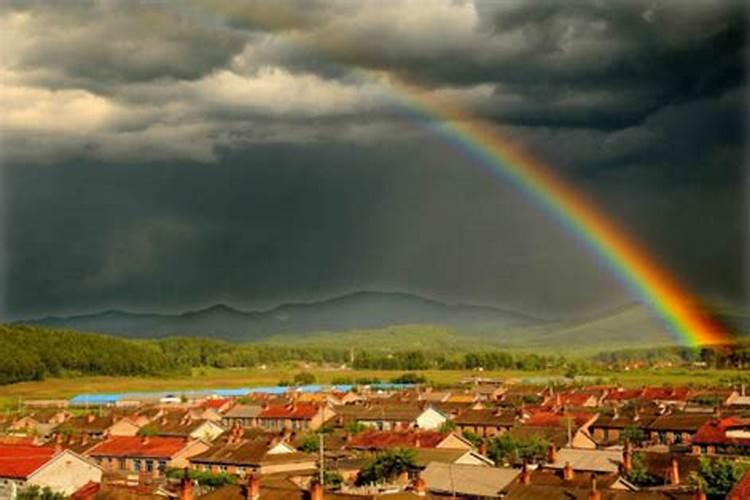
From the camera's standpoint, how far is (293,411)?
98.9m

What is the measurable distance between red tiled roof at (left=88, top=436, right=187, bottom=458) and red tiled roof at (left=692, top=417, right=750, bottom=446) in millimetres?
33997

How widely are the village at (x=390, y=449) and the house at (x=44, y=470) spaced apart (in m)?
0.07

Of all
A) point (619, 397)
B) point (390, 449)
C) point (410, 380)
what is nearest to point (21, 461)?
point (390, 449)

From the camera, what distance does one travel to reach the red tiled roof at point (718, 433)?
217 feet

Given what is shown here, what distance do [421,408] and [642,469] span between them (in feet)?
151

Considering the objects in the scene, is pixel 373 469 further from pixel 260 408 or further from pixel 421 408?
pixel 260 408

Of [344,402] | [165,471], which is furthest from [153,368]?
[165,471]

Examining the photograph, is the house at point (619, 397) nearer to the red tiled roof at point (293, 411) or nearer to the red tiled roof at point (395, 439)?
the red tiled roof at point (293, 411)

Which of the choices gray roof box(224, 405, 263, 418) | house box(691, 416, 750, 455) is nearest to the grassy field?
gray roof box(224, 405, 263, 418)

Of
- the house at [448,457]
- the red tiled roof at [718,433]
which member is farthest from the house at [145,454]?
the red tiled roof at [718,433]

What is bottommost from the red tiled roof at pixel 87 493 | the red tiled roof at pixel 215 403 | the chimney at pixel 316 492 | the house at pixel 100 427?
the red tiled roof at pixel 215 403

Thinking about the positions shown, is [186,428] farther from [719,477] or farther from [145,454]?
[719,477]

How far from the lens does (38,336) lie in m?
194

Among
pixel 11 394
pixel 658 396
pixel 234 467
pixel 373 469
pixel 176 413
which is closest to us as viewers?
pixel 373 469
